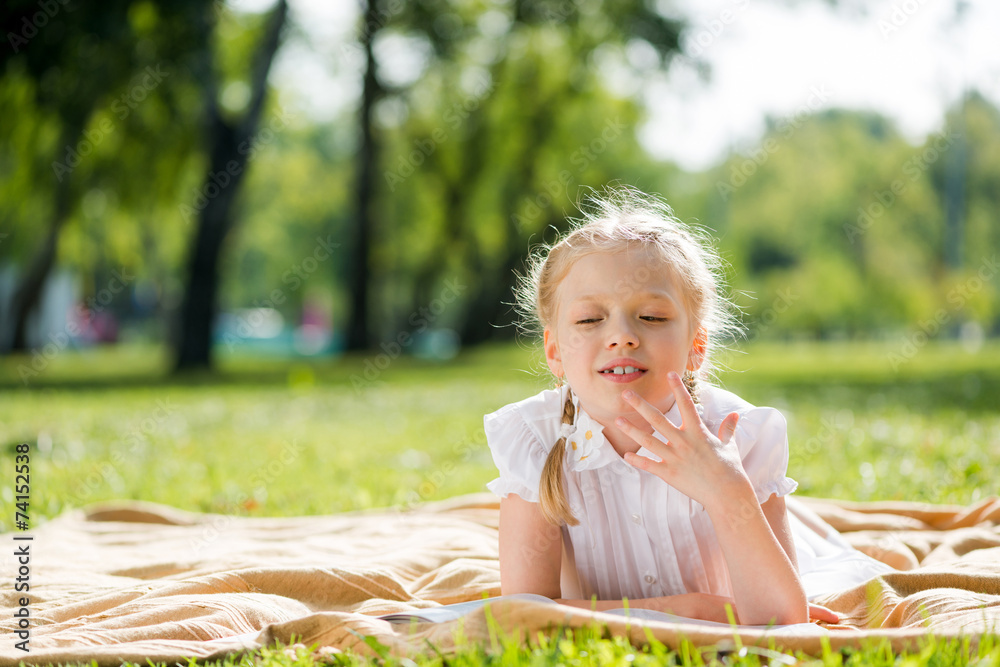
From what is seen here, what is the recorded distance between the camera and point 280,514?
17.1 ft

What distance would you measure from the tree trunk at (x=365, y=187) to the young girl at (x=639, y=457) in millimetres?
20786

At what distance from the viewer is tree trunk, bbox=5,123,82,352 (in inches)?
716

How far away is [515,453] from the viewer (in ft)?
9.25

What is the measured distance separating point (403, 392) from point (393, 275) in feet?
89.5

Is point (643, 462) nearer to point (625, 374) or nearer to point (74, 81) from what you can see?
point (625, 374)

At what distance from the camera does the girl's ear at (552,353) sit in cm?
292

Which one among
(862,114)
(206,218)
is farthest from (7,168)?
(862,114)

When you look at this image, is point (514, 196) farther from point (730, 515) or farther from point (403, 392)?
point (730, 515)

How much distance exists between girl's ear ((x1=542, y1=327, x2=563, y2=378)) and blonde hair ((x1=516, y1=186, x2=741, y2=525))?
54 mm

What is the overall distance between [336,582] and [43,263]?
2222 centimetres

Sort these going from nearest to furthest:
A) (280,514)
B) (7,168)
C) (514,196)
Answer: (280,514), (7,168), (514,196)
